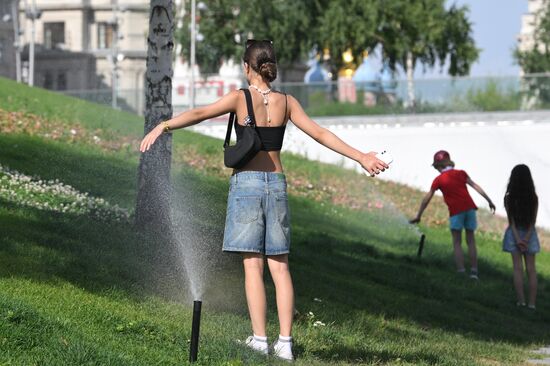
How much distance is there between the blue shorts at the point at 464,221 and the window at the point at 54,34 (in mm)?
94541

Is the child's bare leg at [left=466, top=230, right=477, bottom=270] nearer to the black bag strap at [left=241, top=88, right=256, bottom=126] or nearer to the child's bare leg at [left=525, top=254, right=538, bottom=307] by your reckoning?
the child's bare leg at [left=525, top=254, right=538, bottom=307]

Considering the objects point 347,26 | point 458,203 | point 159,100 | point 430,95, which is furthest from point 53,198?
point 347,26

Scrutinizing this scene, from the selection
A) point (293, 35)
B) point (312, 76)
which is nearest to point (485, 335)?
point (293, 35)

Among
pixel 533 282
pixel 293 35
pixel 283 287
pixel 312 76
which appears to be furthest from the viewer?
pixel 312 76

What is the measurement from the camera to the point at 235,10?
255 ft

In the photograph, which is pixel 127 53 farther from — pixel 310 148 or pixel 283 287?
pixel 283 287

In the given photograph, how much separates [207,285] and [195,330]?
15.4 feet

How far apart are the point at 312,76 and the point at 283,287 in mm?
88460

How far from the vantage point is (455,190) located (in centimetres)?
2116

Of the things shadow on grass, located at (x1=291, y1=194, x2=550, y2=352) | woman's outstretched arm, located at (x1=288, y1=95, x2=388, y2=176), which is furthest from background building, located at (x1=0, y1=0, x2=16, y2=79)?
woman's outstretched arm, located at (x1=288, y1=95, x2=388, y2=176)

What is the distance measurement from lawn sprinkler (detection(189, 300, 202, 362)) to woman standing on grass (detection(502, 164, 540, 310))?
954 centimetres

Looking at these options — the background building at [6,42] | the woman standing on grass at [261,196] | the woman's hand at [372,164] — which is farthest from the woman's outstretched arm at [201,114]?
the background building at [6,42]

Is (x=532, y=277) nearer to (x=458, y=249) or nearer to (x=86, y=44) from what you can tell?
(x=458, y=249)

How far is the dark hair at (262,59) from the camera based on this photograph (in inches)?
391
